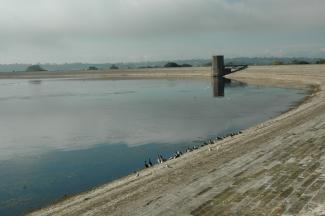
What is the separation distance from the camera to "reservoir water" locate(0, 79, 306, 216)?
18.0 m

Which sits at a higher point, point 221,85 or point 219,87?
point 219,87

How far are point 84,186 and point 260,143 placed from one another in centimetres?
706

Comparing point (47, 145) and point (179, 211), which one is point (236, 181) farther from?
point (47, 145)

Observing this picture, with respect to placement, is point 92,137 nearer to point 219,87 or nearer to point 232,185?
point 232,185

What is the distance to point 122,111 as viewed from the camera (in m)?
42.2

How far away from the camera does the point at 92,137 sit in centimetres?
2808

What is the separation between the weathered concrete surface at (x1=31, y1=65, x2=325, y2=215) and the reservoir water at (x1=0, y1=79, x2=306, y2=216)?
318 cm

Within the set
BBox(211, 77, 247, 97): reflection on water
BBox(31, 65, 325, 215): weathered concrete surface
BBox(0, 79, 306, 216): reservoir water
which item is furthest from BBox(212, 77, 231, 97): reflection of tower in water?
BBox(31, 65, 325, 215): weathered concrete surface

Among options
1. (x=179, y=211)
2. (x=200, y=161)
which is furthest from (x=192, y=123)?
(x=179, y=211)

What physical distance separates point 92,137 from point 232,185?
1666 centimetres

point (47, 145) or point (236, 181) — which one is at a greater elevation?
point (236, 181)

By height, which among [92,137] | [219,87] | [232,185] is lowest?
[219,87]

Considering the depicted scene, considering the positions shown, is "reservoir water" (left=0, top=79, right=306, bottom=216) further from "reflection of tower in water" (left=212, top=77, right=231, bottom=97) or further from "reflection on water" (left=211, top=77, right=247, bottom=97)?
"reflection on water" (left=211, top=77, right=247, bottom=97)

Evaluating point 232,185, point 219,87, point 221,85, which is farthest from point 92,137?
point 221,85
